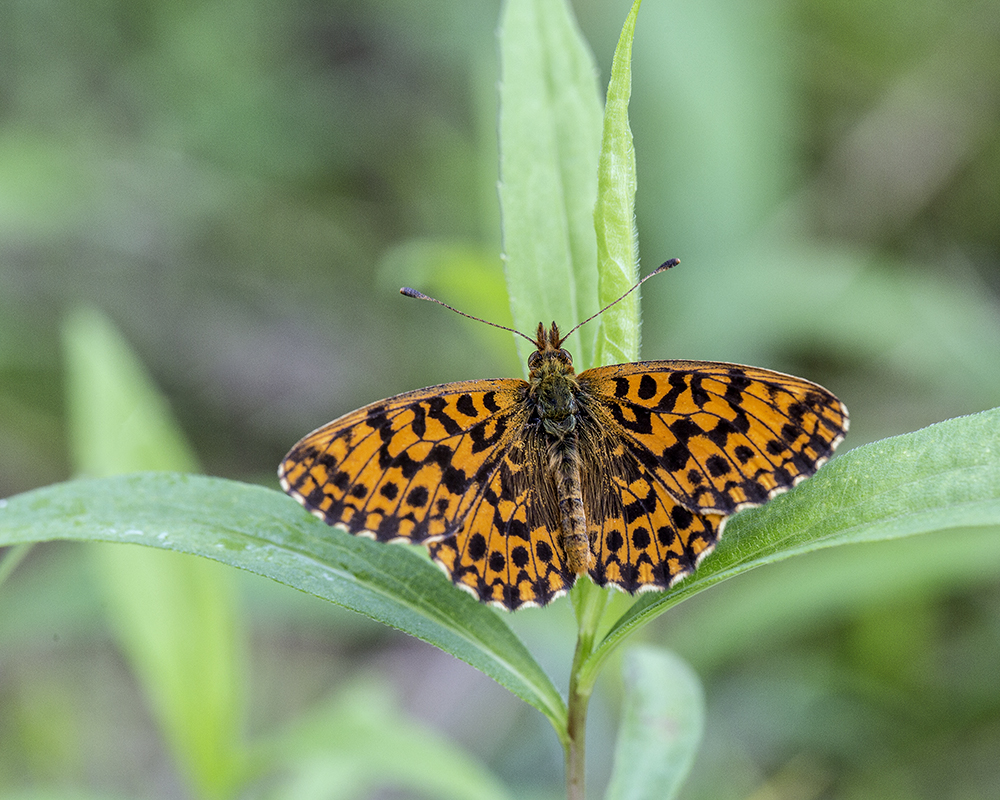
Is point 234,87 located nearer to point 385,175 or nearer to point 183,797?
point 385,175

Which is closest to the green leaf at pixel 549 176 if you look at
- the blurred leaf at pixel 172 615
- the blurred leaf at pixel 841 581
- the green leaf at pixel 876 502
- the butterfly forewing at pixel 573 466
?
the butterfly forewing at pixel 573 466

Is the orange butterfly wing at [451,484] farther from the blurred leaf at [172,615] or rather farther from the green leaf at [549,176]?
the blurred leaf at [172,615]

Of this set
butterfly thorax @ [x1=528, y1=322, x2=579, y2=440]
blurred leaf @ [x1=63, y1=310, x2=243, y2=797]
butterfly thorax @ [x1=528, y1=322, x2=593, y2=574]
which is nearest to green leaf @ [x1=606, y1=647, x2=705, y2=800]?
butterfly thorax @ [x1=528, y1=322, x2=593, y2=574]

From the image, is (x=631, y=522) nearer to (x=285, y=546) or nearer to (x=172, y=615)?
(x=285, y=546)

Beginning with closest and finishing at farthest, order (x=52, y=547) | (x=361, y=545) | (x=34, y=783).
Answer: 1. (x=361, y=545)
2. (x=34, y=783)
3. (x=52, y=547)

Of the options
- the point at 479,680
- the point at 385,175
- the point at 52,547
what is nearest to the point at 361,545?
the point at 479,680

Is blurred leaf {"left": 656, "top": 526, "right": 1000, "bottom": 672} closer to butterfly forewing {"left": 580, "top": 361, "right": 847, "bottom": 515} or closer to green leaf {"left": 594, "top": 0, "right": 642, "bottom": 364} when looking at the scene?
butterfly forewing {"left": 580, "top": 361, "right": 847, "bottom": 515}
